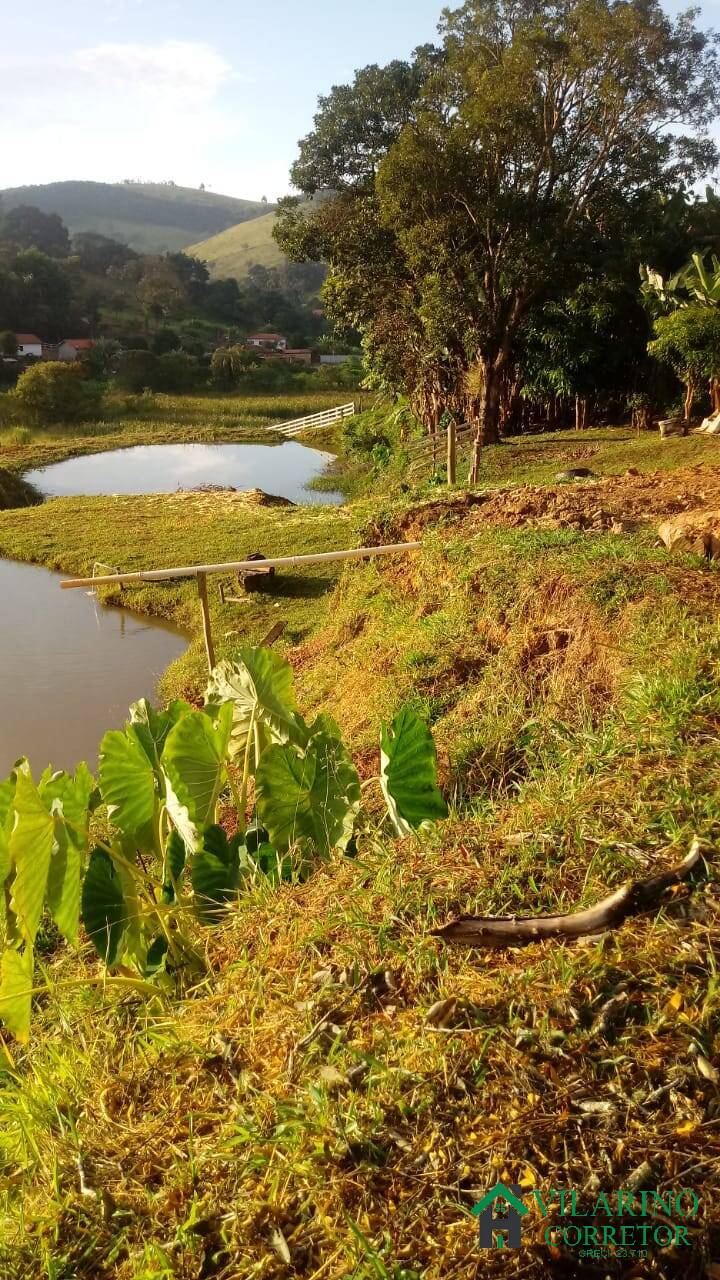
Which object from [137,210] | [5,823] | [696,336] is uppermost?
[137,210]

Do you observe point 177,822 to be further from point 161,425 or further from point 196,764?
point 161,425

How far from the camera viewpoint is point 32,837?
204 cm

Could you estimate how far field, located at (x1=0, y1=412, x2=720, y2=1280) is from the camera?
4.58ft

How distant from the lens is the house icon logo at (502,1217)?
1316 millimetres

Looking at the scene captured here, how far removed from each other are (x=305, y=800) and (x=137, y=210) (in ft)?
603

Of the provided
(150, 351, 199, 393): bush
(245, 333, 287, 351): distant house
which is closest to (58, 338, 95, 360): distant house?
(150, 351, 199, 393): bush

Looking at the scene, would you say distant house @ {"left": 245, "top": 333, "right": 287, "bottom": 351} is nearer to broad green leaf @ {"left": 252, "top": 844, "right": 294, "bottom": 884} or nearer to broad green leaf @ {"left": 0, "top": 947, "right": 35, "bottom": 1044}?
broad green leaf @ {"left": 252, "top": 844, "right": 294, "bottom": 884}

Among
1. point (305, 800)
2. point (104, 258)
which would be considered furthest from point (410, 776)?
point (104, 258)

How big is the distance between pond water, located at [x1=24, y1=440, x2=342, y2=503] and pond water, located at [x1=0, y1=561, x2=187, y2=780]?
8608mm

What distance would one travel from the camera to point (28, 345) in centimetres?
4544

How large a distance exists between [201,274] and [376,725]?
66936 mm

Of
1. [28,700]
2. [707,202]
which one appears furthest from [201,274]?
[28,700]

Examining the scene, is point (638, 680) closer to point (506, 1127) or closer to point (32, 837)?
point (506, 1127)

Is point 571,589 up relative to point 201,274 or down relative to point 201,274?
down
